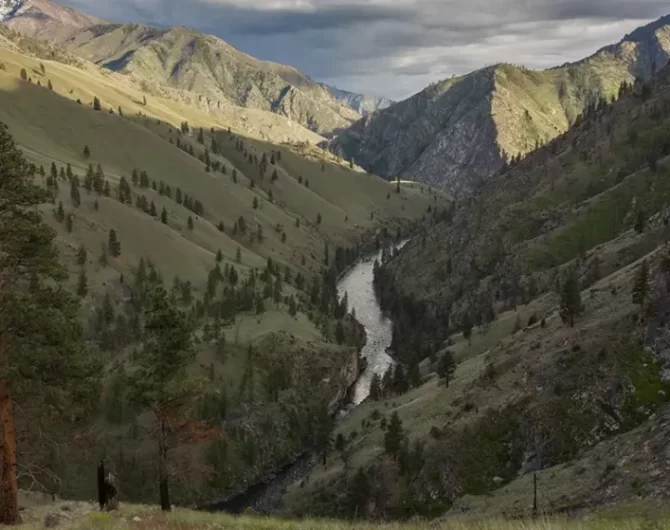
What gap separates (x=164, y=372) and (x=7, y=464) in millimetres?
13165

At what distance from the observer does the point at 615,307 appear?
237 ft

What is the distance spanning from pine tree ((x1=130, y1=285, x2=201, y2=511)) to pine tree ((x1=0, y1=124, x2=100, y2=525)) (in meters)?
11.1

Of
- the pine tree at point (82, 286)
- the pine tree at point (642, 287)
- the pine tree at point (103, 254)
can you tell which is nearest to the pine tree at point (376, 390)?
the pine tree at point (642, 287)

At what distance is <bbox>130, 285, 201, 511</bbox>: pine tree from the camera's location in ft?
126

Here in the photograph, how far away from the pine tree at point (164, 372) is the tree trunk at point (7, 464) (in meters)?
11.8

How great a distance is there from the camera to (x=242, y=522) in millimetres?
23078

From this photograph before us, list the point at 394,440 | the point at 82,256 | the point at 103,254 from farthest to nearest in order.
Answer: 1. the point at 103,254
2. the point at 82,256
3. the point at 394,440

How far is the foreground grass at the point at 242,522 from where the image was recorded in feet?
47.4

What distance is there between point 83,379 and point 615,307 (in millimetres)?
65617

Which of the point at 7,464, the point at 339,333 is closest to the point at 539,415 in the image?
the point at 7,464

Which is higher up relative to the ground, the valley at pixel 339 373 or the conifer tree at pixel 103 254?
the conifer tree at pixel 103 254

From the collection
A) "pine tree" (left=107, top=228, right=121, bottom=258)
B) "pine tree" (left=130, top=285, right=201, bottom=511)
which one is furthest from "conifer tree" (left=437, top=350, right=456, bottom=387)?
"pine tree" (left=107, top=228, right=121, bottom=258)

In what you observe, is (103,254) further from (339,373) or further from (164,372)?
(164,372)

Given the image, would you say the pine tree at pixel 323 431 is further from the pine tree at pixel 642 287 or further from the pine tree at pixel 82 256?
the pine tree at pixel 82 256
